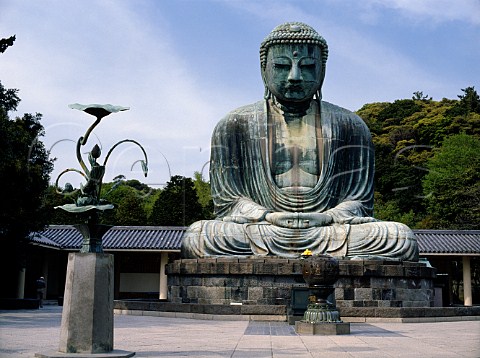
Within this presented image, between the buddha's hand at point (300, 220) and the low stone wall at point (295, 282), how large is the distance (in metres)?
1.02

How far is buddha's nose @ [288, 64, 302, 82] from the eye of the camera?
13.1 meters

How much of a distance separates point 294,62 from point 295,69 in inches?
7.2

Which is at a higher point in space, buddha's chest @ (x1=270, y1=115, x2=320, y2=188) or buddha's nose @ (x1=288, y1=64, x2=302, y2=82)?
buddha's nose @ (x1=288, y1=64, x2=302, y2=82)

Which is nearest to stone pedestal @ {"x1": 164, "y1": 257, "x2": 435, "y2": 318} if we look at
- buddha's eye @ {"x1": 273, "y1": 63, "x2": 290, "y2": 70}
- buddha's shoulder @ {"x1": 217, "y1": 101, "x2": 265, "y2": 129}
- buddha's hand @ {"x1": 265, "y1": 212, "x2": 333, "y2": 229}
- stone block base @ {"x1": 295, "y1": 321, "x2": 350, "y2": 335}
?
buddha's hand @ {"x1": 265, "y1": 212, "x2": 333, "y2": 229}

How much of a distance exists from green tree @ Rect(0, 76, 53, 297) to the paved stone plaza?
196 inches

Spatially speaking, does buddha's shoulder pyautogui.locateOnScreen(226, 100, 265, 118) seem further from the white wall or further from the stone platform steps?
the white wall

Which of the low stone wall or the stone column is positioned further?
the low stone wall

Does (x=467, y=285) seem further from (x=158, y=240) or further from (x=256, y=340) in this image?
(x=256, y=340)

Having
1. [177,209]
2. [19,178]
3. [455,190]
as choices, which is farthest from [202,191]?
[19,178]

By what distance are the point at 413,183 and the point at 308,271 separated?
30921 mm

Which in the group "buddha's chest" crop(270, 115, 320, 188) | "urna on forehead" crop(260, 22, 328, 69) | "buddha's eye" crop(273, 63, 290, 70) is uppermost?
"urna on forehead" crop(260, 22, 328, 69)

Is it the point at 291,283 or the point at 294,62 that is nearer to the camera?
the point at 291,283

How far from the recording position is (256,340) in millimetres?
7066

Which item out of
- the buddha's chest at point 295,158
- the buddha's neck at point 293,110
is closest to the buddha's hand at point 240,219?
the buddha's chest at point 295,158
